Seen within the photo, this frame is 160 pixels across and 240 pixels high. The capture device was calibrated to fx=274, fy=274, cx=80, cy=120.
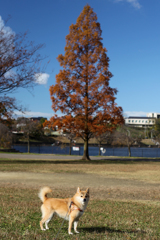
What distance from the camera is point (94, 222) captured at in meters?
6.00

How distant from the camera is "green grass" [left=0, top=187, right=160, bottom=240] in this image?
15.9 ft

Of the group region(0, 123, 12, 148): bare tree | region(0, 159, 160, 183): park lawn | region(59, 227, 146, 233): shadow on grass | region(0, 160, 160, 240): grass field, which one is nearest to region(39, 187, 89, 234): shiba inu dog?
region(0, 160, 160, 240): grass field

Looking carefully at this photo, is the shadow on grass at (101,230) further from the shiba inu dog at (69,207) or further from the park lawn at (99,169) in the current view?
the park lawn at (99,169)

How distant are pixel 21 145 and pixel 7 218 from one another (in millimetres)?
56787

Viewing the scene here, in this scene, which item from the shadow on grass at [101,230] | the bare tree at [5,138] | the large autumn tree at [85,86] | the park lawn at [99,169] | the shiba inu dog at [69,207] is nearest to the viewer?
the shiba inu dog at [69,207]

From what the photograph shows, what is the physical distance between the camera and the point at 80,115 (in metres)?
28.1

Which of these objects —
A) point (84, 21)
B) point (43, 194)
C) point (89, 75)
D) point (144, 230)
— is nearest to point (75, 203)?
point (43, 194)

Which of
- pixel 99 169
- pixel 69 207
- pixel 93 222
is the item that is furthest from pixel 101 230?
pixel 99 169

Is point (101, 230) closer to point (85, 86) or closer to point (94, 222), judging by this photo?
point (94, 222)

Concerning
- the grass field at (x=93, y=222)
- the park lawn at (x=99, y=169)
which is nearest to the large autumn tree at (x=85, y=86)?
the park lawn at (x=99, y=169)

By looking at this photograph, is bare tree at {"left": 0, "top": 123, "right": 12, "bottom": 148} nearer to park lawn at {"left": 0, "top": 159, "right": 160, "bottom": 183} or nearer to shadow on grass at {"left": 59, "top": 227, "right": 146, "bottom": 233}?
park lawn at {"left": 0, "top": 159, "right": 160, "bottom": 183}

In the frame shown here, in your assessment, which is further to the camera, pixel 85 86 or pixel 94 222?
pixel 85 86

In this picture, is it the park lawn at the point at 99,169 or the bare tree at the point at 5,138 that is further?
the bare tree at the point at 5,138

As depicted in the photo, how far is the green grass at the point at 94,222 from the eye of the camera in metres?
4.85
